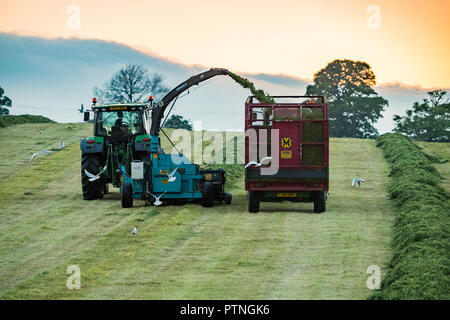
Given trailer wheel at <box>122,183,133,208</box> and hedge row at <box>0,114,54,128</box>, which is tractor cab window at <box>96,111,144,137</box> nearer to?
trailer wheel at <box>122,183,133,208</box>

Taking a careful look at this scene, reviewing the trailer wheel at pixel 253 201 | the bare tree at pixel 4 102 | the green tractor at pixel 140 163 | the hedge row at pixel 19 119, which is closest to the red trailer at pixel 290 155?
the trailer wheel at pixel 253 201

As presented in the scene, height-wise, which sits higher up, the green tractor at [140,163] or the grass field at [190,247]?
the green tractor at [140,163]

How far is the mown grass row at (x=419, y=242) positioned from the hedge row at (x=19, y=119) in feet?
108

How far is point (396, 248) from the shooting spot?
55.1 feet

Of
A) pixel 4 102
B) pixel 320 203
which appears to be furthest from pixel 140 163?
pixel 4 102

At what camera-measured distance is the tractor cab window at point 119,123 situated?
26125mm

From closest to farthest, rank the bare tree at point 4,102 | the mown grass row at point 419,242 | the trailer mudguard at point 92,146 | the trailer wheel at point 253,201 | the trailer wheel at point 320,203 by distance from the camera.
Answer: the mown grass row at point 419,242 → the trailer wheel at point 320,203 → the trailer wheel at point 253,201 → the trailer mudguard at point 92,146 → the bare tree at point 4,102

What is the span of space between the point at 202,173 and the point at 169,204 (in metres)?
1.47

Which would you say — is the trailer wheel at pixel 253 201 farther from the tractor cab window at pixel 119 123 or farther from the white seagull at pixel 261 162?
the tractor cab window at pixel 119 123

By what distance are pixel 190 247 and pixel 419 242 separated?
4.66 m

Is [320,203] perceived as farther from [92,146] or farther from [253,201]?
[92,146]
